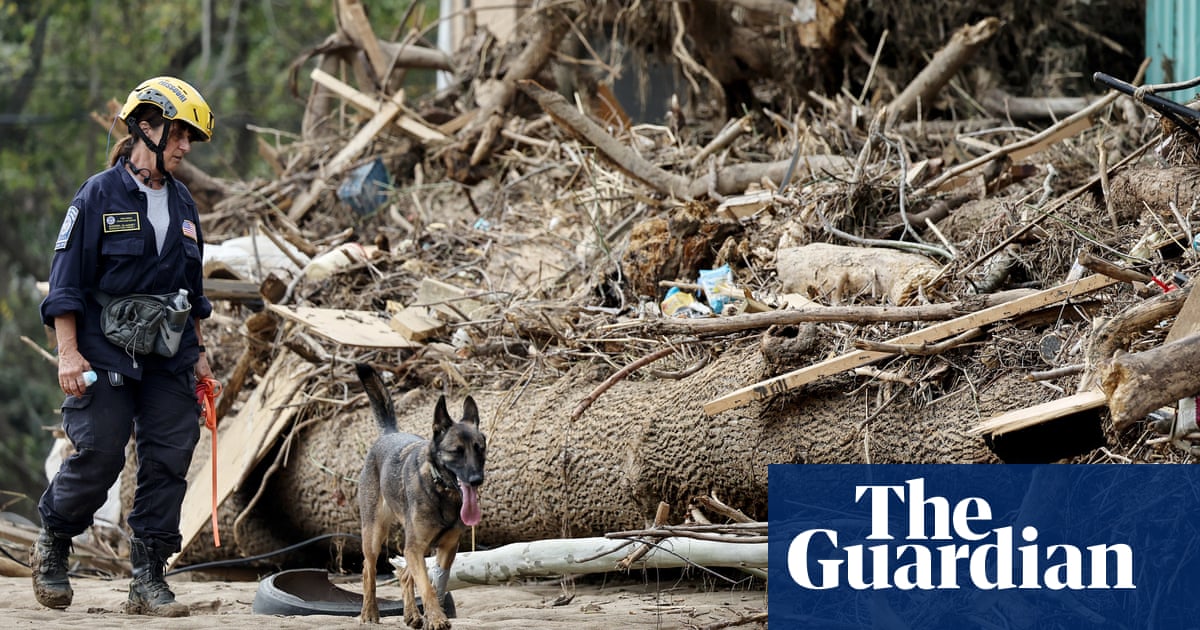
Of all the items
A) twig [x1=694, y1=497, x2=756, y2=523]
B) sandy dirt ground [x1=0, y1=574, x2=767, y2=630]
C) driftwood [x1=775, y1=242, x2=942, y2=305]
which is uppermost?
driftwood [x1=775, y1=242, x2=942, y2=305]

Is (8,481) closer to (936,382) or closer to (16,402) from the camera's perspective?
(16,402)

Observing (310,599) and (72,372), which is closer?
(72,372)

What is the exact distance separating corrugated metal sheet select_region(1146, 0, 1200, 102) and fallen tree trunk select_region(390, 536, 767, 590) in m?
4.39

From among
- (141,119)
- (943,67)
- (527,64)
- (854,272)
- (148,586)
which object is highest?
(527,64)

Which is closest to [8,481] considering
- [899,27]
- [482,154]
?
[482,154]

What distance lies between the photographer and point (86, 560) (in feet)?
27.1

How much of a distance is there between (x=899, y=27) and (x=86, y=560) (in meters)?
6.73

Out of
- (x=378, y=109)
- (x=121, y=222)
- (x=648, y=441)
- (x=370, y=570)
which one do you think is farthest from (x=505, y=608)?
(x=378, y=109)

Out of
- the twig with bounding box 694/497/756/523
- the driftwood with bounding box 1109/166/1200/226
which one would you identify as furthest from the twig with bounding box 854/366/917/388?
the driftwood with bounding box 1109/166/1200/226

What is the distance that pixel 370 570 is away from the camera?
221 inches

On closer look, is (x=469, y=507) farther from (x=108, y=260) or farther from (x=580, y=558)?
(x=108, y=260)

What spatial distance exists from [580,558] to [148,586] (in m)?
1.87

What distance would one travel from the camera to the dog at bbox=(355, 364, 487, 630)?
500cm

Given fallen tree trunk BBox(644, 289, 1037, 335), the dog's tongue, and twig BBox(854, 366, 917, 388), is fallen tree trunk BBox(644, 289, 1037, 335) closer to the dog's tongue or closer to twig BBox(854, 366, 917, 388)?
twig BBox(854, 366, 917, 388)
